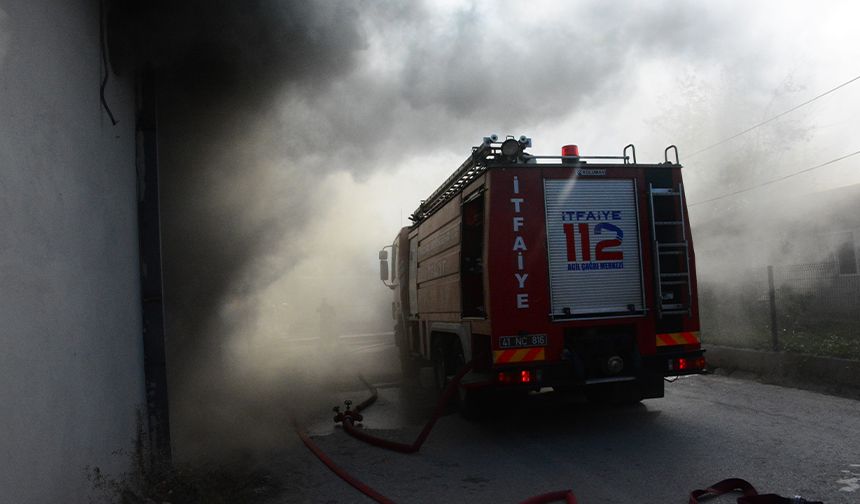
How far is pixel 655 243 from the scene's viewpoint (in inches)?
224

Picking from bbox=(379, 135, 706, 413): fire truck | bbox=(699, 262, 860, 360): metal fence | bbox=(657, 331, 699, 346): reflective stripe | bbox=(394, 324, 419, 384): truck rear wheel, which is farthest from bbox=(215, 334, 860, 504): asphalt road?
bbox=(394, 324, 419, 384): truck rear wheel

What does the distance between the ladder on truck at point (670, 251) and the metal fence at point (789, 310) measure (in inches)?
142

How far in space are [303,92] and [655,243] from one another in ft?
15.2

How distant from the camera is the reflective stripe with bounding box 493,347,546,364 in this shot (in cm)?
530

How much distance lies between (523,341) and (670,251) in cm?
173

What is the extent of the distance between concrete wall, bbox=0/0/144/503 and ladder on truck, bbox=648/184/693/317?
4566 millimetres

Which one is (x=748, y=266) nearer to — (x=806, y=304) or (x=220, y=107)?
(x=806, y=304)

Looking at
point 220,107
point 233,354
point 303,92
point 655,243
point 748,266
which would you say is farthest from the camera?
point 748,266

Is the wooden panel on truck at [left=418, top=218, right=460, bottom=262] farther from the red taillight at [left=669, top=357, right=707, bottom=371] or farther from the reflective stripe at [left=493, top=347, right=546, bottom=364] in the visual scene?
the red taillight at [left=669, top=357, right=707, bottom=371]

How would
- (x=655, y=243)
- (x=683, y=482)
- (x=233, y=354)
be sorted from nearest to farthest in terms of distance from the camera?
(x=683, y=482), (x=655, y=243), (x=233, y=354)

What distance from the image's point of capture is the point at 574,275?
562cm

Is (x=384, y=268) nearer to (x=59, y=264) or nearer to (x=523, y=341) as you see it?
(x=523, y=341)

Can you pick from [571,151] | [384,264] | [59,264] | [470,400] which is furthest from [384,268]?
[59,264]

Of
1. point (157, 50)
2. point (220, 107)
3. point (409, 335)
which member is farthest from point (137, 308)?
point (409, 335)
